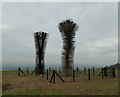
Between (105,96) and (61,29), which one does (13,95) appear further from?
(61,29)

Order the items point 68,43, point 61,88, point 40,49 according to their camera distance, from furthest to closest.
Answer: point 40,49, point 68,43, point 61,88

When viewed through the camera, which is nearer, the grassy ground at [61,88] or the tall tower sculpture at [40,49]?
the grassy ground at [61,88]

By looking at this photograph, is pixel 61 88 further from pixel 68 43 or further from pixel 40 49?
pixel 40 49

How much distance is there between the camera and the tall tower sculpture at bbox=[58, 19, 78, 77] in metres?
26.7

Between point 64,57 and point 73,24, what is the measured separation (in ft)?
13.7

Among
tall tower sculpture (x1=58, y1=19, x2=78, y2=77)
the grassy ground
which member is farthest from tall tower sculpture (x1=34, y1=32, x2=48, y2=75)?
the grassy ground

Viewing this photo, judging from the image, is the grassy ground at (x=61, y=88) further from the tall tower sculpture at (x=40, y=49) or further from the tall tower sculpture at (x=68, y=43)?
the tall tower sculpture at (x=40, y=49)

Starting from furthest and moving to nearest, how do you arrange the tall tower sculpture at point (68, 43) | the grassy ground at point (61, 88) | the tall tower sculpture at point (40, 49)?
1. the tall tower sculpture at point (40, 49)
2. the tall tower sculpture at point (68, 43)
3. the grassy ground at point (61, 88)

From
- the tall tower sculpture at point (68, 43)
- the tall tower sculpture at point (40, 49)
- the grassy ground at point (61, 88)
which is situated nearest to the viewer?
the grassy ground at point (61, 88)

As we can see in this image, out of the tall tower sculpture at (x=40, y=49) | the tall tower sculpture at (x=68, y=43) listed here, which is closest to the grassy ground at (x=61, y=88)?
the tall tower sculpture at (x=68, y=43)

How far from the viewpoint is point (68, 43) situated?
27.1 m

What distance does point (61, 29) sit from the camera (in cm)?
2759

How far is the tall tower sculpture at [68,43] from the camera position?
26.7 metres

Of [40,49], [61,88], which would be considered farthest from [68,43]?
[61,88]
